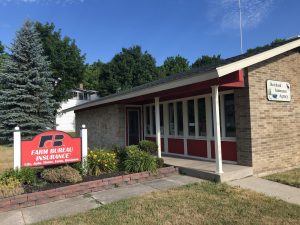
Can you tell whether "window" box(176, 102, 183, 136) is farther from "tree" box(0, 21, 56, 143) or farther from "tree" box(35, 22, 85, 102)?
"tree" box(35, 22, 85, 102)

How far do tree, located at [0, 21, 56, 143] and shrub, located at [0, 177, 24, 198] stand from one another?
48.2ft

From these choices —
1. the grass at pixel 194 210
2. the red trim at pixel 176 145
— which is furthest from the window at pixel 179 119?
the grass at pixel 194 210

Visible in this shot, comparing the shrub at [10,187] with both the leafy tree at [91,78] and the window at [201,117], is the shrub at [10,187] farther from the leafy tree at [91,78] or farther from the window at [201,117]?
the leafy tree at [91,78]

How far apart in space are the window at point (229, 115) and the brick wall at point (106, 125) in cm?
622

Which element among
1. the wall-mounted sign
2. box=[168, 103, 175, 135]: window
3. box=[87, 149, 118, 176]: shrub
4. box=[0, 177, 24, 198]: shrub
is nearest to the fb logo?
box=[87, 149, 118, 176]: shrub

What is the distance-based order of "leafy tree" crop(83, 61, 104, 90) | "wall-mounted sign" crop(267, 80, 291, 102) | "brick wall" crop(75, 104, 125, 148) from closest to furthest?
"wall-mounted sign" crop(267, 80, 291, 102), "brick wall" crop(75, 104, 125, 148), "leafy tree" crop(83, 61, 104, 90)

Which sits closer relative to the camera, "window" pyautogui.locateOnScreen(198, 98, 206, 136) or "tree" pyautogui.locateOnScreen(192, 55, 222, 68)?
"window" pyautogui.locateOnScreen(198, 98, 206, 136)

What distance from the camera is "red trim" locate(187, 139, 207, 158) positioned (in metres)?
10.1

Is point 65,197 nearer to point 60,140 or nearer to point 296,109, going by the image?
point 60,140

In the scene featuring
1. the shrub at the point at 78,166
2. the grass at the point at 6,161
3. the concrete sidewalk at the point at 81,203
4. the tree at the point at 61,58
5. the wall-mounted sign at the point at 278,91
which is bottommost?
the concrete sidewalk at the point at 81,203

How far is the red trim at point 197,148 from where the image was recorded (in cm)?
1011

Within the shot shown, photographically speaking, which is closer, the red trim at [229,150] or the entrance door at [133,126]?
the red trim at [229,150]

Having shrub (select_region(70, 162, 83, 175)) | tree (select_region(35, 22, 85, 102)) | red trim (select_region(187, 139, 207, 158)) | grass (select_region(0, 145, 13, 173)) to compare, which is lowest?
grass (select_region(0, 145, 13, 173))

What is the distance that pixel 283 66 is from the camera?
9094mm
